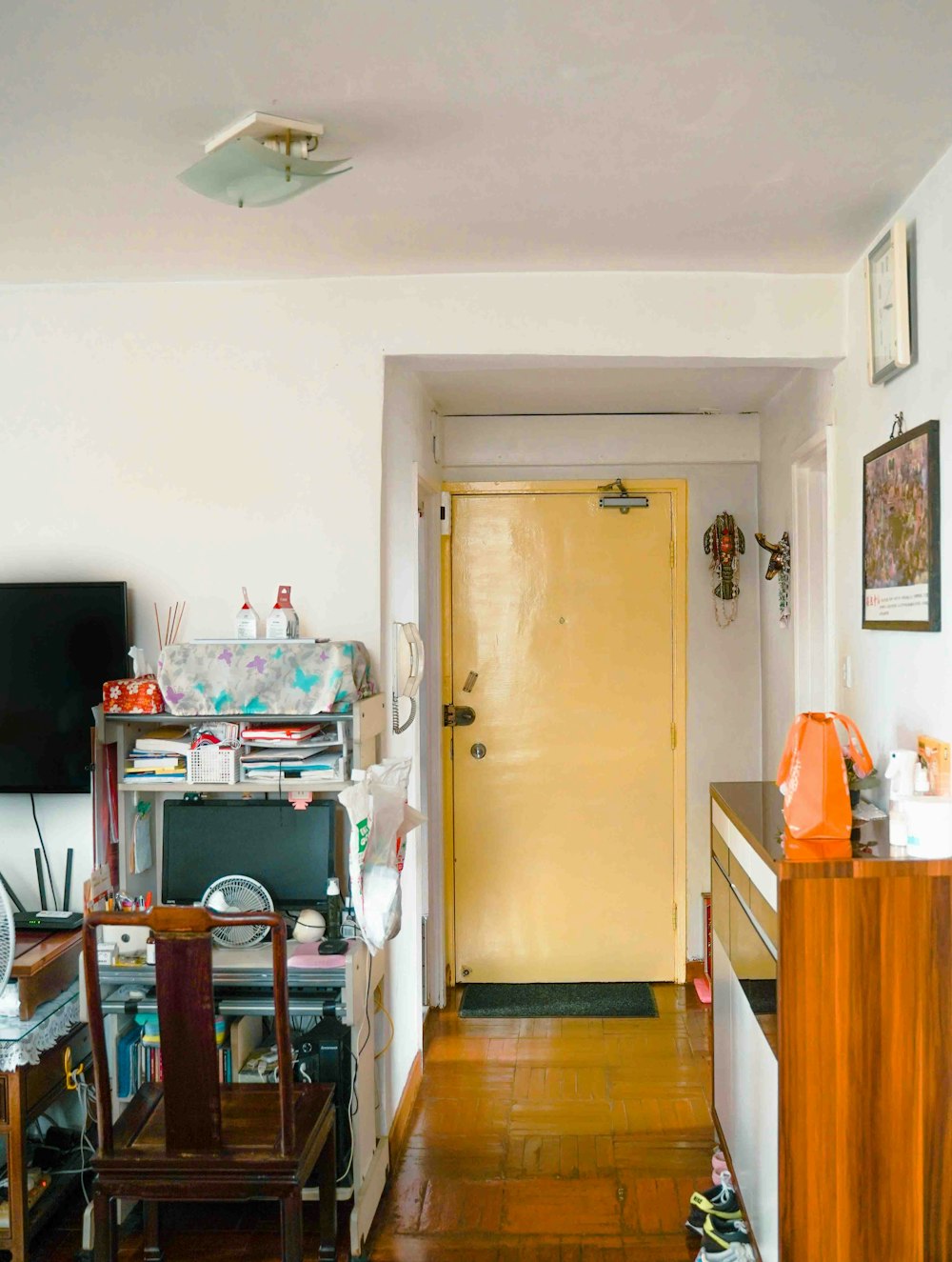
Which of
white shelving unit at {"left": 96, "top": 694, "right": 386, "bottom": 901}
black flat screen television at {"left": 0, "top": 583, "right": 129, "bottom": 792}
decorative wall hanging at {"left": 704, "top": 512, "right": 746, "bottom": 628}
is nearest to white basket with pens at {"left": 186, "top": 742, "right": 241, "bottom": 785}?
white shelving unit at {"left": 96, "top": 694, "right": 386, "bottom": 901}

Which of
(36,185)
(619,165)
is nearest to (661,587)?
(619,165)

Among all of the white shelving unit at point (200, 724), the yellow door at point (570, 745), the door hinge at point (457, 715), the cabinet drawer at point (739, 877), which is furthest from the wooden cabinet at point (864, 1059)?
the door hinge at point (457, 715)

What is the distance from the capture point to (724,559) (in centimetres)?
438

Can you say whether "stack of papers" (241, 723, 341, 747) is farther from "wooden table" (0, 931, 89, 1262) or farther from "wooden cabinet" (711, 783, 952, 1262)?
"wooden cabinet" (711, 783, 952, 1262)

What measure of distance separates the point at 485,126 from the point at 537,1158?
265cm

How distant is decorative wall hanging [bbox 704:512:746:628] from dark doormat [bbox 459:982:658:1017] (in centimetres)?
154

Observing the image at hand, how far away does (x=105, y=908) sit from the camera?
278 cm

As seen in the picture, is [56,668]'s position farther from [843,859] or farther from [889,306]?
[889,306]

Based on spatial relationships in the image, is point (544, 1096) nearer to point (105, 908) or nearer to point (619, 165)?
point (105, 908)

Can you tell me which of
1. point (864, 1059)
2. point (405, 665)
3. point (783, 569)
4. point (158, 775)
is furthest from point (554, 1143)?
point (783, 569)

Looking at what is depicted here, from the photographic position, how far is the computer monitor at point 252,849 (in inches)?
111

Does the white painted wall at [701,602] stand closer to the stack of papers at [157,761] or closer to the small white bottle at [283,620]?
the small white bottle at [283,620]

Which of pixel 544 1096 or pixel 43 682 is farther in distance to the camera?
pixel 544 1096

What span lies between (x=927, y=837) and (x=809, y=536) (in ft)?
5.82
